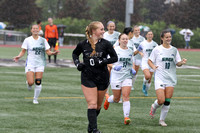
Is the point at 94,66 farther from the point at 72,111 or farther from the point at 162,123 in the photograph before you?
the point at 72,111

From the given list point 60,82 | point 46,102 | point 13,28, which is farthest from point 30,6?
point 46,102

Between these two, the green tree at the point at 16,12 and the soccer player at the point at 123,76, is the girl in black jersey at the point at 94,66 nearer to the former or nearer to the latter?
the soccer player at the point at 123,76

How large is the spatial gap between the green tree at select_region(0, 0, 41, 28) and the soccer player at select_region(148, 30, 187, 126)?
62.3 m

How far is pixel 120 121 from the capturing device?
30.6 ft

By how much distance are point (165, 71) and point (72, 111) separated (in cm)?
256

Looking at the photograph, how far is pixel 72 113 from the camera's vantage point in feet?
33.2

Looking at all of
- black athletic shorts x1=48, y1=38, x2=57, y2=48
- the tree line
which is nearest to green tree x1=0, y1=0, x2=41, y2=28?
the tree line

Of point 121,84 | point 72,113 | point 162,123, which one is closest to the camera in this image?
point 162,123

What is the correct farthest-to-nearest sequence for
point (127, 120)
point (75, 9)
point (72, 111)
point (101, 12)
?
point (101, 12)
point (75, 9)
point (72, 111)
point (127, 120)

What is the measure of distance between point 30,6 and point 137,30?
60.2m

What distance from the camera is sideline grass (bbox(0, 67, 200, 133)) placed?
28.0ft

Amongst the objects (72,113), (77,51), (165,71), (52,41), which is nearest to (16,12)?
(52,41)

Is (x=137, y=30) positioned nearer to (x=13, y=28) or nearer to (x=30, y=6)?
(x=13, y=28)

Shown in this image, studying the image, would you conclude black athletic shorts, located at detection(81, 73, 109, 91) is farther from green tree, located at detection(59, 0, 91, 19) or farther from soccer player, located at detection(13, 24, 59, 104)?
green tree, located at detection(59, 0, 91, 19)
